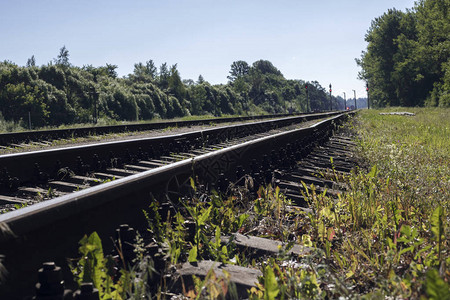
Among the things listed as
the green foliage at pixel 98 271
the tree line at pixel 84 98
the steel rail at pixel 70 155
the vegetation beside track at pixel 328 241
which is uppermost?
the tree line at pixel 84 98

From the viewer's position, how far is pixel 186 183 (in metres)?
3.25

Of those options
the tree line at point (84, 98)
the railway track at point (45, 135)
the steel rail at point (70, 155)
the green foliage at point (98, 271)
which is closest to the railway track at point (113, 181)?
the steel rail at point (70, 155)

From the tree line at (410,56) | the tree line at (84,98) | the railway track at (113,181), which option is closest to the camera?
the railway track at (113,181)

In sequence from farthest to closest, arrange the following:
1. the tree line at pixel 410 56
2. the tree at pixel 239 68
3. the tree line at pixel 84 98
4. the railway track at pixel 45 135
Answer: the tree at pixel 239 68
the tree line at pixel 410 56
the tree line at pixel 84 98
the railway track at pixel 45 135

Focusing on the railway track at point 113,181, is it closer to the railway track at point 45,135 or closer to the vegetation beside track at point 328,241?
the vegetation beside track at point 328,241

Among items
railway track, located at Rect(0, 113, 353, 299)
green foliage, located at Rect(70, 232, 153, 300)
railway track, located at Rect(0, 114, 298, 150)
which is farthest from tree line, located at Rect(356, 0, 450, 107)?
green foliage, located at Rect(70, 232, 153, 300)

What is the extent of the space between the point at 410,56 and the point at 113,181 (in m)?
73.9

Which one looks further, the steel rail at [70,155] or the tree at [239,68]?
the tree at [239,68]

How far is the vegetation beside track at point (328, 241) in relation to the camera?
1782mm

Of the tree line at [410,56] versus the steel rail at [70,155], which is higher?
the tree line at [410,56]

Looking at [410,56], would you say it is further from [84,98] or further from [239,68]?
[239,68]

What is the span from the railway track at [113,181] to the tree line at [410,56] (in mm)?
52339

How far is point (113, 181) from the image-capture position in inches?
102

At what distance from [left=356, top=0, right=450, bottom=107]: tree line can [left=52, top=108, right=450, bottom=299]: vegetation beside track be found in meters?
54.4
